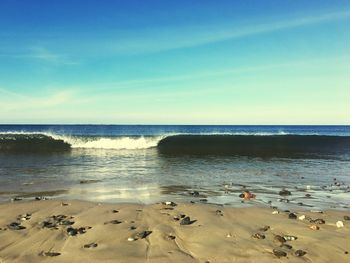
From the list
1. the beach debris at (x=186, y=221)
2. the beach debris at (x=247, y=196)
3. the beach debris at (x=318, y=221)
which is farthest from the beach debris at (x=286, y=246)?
the beach debris at (x=247, y=196)

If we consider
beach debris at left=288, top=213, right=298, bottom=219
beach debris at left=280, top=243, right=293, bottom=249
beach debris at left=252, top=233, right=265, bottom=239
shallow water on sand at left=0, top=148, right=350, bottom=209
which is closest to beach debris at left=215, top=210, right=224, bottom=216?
shallow water on sand at left=0, top=148, right=350, bottom=209

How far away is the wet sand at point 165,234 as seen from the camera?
557 cm

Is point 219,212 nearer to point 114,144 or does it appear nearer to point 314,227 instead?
point 314,227

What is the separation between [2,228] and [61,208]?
1.77 metres

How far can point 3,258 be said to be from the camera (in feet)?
18.0

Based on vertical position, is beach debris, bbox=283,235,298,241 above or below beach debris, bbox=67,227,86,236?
above

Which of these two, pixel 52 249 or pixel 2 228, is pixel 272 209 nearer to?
pixel 52 249

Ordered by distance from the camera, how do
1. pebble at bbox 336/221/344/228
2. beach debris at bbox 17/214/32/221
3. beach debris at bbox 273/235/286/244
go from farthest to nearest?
beach debris at bbox 17/214/32/221, pebble at bbox 336/221/344/228, beach debris at bbox 273/235/286/244

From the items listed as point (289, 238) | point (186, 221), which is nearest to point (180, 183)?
point (186, 221)

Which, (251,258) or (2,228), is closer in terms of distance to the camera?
(251,258)

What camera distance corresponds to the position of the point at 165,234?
657cm

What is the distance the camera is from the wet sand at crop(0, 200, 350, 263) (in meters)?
5.57

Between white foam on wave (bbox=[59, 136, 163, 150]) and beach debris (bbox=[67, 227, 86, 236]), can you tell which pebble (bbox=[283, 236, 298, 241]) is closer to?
beach debris (bbox=[67, 227, 86, 236])

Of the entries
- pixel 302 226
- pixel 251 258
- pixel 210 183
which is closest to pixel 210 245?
pixel 251 258
